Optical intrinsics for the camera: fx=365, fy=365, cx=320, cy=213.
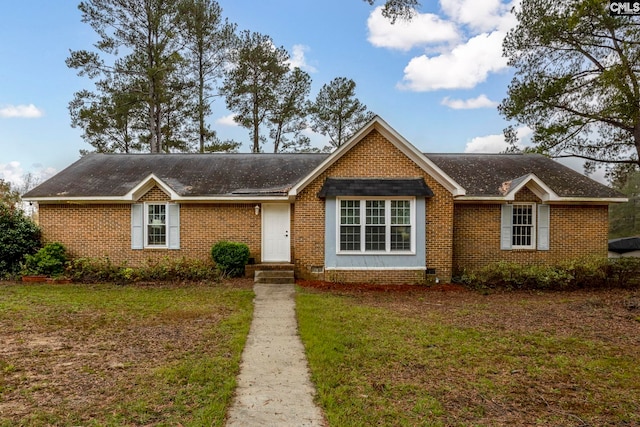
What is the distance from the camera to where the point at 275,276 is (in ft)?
38.4

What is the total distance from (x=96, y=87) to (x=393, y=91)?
17.3 meters

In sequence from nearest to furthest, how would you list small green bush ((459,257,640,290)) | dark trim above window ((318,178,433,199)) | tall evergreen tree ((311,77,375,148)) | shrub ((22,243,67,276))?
small green bush ((459,257,640,290))
dark trim above window ((318,178,433,199))
shrub ((22,243,67,276))
tall evergreen tree ((311,77,375,148))

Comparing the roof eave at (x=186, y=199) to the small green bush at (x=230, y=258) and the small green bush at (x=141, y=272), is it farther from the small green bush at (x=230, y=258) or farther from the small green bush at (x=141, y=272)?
the small green bush at (x=141, y=272)

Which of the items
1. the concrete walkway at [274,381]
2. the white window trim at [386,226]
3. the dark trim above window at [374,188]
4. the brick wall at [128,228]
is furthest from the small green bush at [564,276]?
the brick wall at [128,228]

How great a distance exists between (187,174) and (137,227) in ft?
9.30

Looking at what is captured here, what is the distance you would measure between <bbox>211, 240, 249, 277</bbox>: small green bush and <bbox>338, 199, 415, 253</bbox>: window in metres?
3.42

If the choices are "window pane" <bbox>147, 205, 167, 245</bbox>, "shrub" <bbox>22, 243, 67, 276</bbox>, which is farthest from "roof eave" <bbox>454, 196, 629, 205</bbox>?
"shrub" <bbox>22, 243, 67, 276</bbox>

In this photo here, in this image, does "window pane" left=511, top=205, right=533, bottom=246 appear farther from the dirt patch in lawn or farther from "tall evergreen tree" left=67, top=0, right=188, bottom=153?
"tall evergreen tree" left=67, top=0, right=188, bottom=153

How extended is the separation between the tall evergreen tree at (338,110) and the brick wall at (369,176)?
15594 millimetres

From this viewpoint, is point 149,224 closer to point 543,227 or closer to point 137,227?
point 137,227

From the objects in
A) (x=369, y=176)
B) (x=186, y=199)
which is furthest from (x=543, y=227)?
(x=186, y=199)

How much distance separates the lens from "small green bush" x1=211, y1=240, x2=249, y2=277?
486 inches

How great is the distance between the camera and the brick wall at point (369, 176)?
11.9m

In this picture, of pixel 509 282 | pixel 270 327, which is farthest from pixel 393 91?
pixel 270 327
